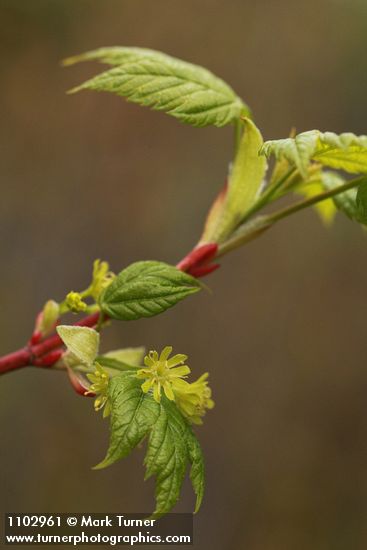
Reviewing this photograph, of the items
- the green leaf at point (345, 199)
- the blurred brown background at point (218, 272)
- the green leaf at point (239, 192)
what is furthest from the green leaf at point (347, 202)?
the blurred brown background at point (218, 272)

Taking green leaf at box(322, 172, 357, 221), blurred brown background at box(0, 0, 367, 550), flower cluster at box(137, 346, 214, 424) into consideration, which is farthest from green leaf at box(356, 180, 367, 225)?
blurred brown background at box(0, 0, 367, 550)

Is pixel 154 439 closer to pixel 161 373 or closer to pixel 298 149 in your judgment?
pixel 161 373

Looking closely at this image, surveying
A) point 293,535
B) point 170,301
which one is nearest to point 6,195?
point 293,535

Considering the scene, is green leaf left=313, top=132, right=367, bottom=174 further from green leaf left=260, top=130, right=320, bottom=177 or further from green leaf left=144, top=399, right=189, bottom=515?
green leaf left=144, top=399, right=189, bottom=515

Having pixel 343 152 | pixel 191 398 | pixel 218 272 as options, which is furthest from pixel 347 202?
pixel 218 272

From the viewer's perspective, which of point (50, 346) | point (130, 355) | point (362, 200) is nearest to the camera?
point (362, 200)

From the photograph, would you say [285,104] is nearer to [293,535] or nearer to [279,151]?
[293,535]
